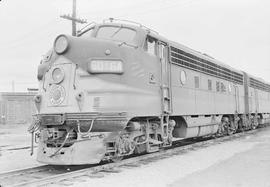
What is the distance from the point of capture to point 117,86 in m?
8.84

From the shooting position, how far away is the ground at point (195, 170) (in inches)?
284

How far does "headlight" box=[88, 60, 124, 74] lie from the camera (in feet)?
28.5

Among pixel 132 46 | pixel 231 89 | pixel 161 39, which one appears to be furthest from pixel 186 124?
pixel 231 89

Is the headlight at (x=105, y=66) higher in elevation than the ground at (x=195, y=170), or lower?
higher

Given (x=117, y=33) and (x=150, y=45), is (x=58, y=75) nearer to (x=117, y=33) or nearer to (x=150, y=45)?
(x=117, y=33)

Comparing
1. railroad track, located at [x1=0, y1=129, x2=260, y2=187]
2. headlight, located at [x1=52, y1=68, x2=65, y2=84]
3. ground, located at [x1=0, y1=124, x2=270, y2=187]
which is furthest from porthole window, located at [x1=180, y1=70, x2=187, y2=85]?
headlight, located at [x1=52, y1=68, x2=65, y2=84]

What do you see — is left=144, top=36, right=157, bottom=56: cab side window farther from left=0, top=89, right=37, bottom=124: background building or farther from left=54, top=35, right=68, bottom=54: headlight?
left=0, top=89, right=37, bottom=124: background building

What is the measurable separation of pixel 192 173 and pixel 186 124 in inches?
164

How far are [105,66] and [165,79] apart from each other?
106 inches

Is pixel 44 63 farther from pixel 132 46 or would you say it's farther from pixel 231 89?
pixel 231 89

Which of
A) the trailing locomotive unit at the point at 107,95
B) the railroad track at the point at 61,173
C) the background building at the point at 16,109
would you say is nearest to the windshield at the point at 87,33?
the trailing locomotive unit at the point at 107,95

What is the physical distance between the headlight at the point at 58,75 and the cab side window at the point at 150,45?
245cm

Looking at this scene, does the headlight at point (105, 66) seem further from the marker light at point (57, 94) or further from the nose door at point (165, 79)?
the nose door at point (165, 79)

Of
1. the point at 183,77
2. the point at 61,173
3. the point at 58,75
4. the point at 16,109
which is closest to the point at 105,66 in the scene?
the point at 58,75
